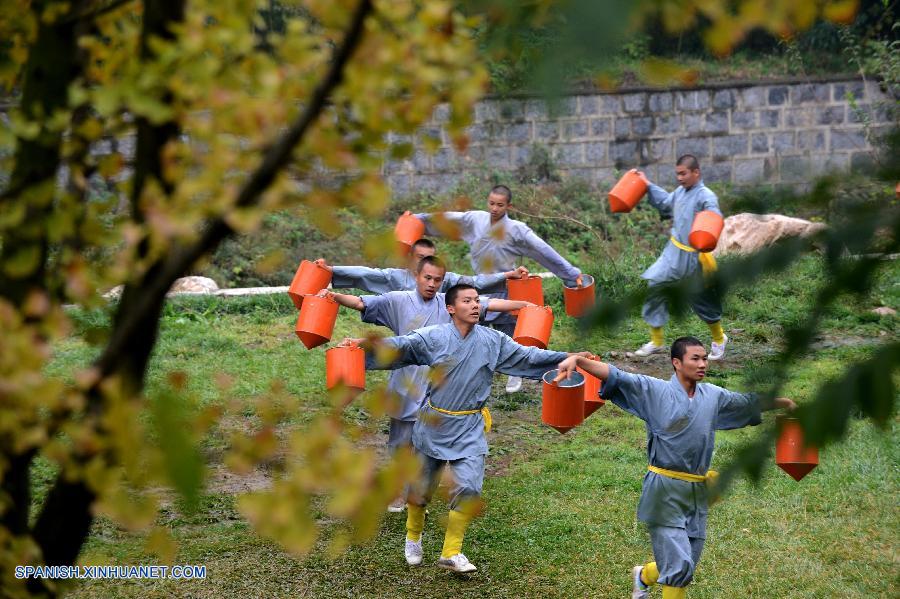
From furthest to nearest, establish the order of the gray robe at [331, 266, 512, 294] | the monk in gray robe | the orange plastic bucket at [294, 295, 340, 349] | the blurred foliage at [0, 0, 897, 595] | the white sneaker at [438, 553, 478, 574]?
the gray robe at [331, 266, 512, 294] → the orange plastic bucket at [294, 295, 340, 349] → the white sneaker at [438, 553, 478, 574] → the monk in gray robe → the blurred foliage at [0, 0, 897, 595]

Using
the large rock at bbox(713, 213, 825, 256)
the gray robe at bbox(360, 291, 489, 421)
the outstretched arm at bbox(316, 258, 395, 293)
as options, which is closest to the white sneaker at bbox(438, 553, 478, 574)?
the gray robe at bbox(360, 291, 489, 421)

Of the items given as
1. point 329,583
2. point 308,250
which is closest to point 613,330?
point 329,583

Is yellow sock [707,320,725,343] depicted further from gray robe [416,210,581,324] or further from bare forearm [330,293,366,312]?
bare forearm [330,293,366,312]

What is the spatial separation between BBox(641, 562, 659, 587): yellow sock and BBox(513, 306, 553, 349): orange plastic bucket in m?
1.93

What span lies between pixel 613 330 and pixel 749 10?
0.66m

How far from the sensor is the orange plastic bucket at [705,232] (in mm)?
8234

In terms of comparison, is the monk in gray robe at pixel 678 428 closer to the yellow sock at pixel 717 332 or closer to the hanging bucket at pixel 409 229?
the hanging bucket at pixel 409 229

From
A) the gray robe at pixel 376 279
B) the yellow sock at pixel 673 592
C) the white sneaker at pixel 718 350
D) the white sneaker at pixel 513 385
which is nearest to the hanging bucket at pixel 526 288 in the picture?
the gray robe at pixel 376 279

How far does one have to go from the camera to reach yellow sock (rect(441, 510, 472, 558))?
6.16m

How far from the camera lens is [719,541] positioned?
21.6ft

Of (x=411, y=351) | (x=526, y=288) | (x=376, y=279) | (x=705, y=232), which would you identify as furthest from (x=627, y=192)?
(x=411, y=351)

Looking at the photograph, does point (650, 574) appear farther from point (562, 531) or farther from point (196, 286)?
point (196, 286)

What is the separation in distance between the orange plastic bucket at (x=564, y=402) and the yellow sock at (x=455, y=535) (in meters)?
0.84

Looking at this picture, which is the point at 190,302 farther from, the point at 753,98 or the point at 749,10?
the point at 749,10
